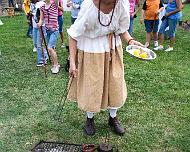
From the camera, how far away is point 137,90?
5.66 metres

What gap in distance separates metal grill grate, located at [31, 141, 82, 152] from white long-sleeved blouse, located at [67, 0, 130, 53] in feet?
3.55

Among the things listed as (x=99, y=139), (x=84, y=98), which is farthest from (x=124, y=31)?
(x=99, y=139)

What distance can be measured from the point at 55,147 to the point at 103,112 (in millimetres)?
1086

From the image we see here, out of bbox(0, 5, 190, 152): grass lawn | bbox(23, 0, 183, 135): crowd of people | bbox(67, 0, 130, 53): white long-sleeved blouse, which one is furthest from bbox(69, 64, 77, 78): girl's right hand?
bbox(0, 5, 190, 152): grass lawn

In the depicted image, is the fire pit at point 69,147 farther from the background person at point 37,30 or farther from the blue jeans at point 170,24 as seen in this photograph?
the blue jeans at point 170,24

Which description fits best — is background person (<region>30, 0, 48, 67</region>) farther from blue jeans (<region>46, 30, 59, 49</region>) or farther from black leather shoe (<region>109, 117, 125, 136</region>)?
black leather shoe (<region>109, 117, 125, 136</region>)

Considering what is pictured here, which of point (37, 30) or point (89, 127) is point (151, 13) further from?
point (89, 127)

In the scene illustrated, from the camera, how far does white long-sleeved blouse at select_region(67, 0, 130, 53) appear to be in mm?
3555

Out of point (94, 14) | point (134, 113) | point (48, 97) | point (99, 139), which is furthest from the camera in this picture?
point (48, 97)

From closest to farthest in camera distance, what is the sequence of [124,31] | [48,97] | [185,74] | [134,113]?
[124,31]
[134,113]
[48,97]
[185,74]

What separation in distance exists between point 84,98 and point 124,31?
33.7 inches

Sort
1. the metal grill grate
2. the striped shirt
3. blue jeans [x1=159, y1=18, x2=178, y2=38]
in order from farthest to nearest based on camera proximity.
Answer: blue jeans [x1=159, y1=18, x2=178, y2=38] < the striped shirt < the metal grill grate

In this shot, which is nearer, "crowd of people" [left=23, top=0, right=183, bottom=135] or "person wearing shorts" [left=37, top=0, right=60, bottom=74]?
"crowd of people" [left=23, top=0, right=183, bottom=135]

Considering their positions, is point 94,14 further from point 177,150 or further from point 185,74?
point 185,74
